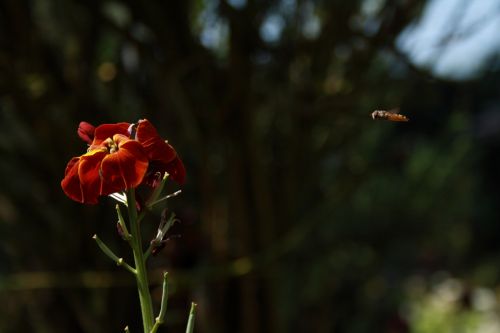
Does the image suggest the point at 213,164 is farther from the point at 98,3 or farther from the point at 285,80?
the point at 98,3

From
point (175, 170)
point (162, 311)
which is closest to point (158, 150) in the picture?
point (175, 170)

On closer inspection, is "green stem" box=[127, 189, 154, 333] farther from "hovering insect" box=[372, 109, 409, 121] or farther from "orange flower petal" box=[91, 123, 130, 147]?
"hovering insect" box=[372, 109, 409, 121]

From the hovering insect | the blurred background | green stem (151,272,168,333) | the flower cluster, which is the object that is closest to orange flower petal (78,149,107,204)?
the flower cluster

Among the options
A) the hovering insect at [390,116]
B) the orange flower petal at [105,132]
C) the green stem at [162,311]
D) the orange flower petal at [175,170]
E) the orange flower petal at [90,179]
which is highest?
the hovering insect at [390,116]

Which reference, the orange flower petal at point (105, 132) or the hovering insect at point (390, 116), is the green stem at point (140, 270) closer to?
the orange flower petal at point (105, 132)

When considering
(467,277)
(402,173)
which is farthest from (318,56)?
(467,277)

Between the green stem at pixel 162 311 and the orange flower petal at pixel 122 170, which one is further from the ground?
the orange flower petal at pixel 122 170

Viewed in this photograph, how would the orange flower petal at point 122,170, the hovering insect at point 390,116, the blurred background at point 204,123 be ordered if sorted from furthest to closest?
the blurred background at point 204,123, the hovering insect at point 390,116, the orange flower petal at point 122,170

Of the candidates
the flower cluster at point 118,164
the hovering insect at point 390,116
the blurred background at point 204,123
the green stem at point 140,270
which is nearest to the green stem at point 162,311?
the green stem at point 140,270

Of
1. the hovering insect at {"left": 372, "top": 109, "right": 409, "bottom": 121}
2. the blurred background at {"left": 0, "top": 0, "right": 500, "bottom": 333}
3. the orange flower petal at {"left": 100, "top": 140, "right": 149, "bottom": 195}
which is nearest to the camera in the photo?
the orange flower petal at {"left": 100, "top": 140, "right": 149, "bottom": 195}
